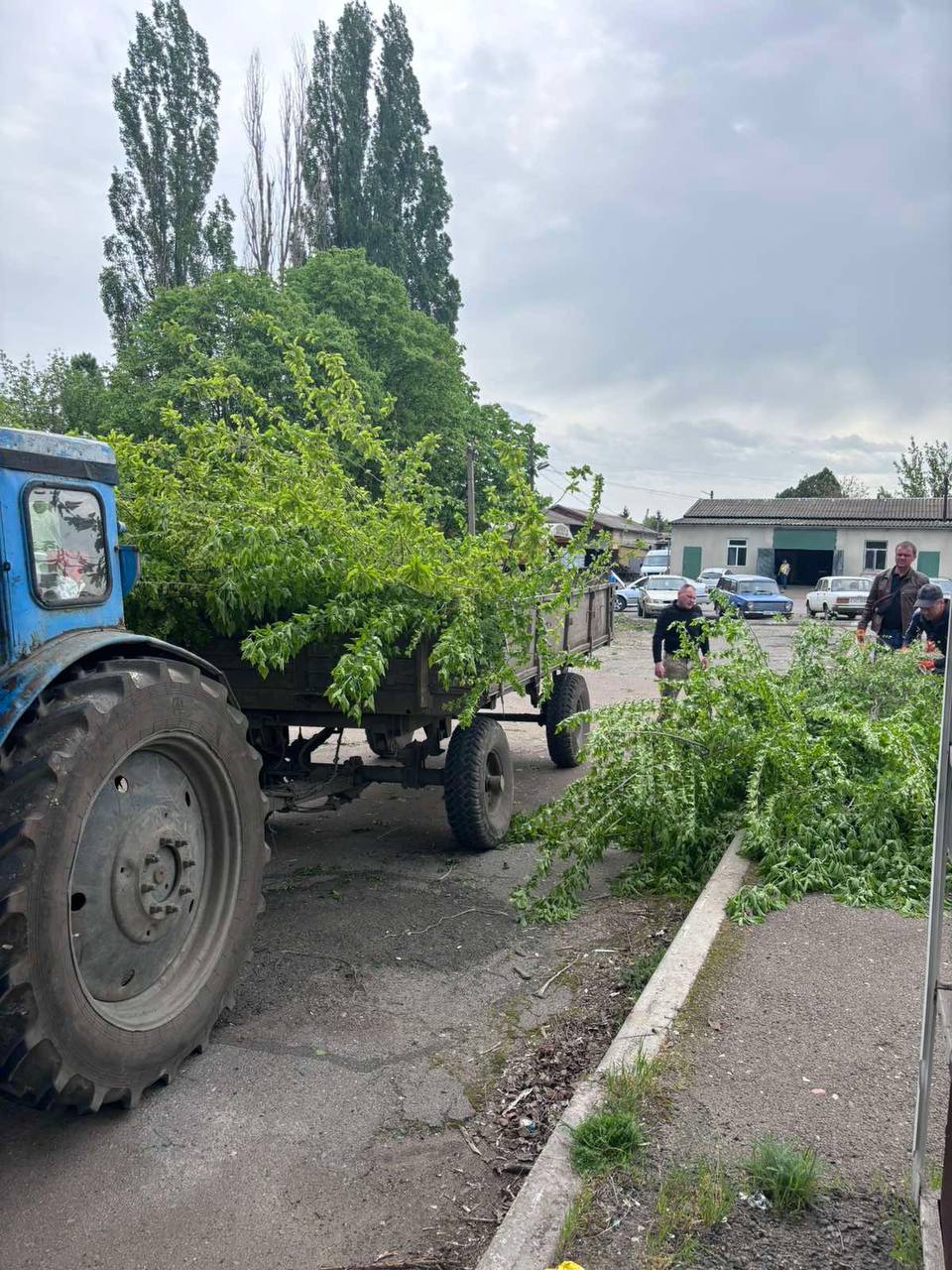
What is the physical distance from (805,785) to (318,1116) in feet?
11.0

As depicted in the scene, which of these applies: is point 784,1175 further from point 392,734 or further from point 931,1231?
point 392,734

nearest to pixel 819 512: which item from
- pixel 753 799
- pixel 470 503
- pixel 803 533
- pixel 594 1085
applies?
pixel 803 533

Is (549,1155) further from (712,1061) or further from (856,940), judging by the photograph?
(856,940)

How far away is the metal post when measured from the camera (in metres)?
2.06

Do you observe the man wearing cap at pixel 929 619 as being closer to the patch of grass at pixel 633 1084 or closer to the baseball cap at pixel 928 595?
the baseball cap at pixel 928 595

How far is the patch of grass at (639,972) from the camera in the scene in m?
4.19

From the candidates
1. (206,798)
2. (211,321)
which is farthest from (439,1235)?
(211,321)

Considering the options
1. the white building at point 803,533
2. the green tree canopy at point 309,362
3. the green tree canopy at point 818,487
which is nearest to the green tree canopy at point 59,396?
the green tree canopy at point 309,362

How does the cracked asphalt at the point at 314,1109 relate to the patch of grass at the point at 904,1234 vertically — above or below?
below

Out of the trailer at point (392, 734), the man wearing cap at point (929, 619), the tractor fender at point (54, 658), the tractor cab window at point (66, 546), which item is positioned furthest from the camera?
the man wearing cap at point (929, 619)

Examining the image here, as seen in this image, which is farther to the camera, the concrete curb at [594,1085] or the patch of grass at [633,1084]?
the patch of grass at [633,1084]

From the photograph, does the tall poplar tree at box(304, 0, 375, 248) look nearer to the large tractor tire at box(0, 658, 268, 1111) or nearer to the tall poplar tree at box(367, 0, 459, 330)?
the tall poplar tree at box(367, 0, 459, 330)

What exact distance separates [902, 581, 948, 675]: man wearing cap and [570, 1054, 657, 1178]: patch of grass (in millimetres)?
6164

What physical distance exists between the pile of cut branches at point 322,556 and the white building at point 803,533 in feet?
151
